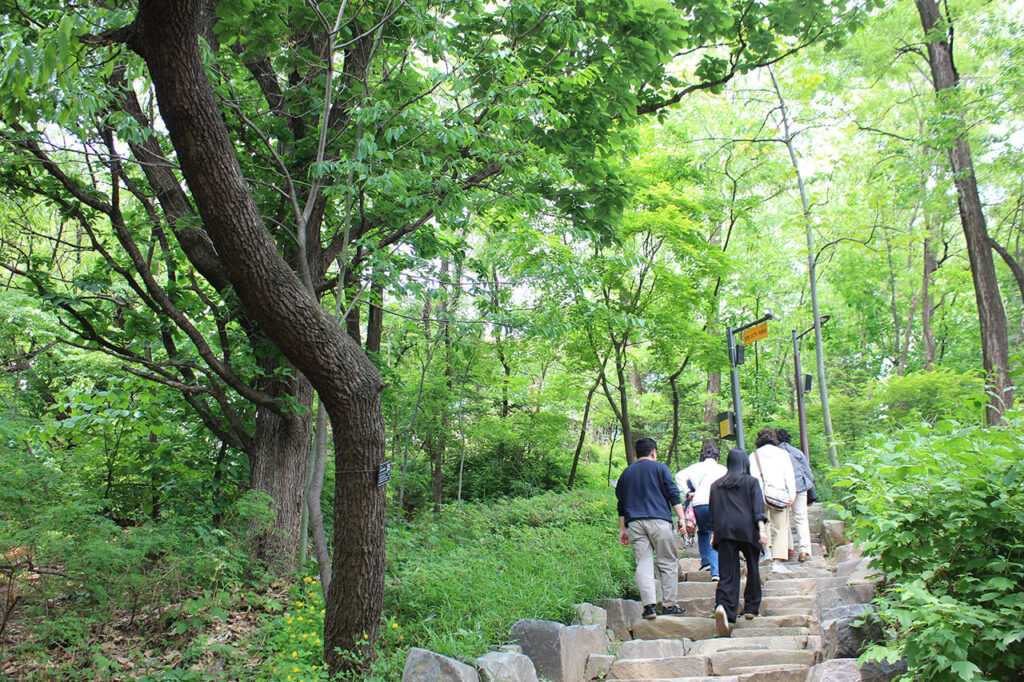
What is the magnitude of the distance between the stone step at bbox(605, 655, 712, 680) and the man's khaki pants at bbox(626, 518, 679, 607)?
116cm

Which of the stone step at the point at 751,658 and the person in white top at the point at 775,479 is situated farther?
the person in white top at the point at 775,479

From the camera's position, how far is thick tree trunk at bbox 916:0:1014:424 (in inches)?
512

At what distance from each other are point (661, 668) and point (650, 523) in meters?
1.63

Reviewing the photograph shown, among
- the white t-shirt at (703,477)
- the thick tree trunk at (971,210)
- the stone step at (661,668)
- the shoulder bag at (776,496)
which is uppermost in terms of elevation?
the thick tree trunk at (971,210)

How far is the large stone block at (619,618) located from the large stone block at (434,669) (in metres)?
2.97

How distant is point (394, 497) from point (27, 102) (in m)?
11.9

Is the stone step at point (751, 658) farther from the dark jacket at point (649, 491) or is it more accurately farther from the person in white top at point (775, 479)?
the person in white top at point (775, 479)

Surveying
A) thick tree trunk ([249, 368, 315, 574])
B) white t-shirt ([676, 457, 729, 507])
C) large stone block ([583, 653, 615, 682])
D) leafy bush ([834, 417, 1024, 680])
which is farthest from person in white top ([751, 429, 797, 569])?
thick tree trunk ([249, 368, 315, 574])

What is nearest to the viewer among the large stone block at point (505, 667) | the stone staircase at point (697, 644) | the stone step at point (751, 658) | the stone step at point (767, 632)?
the stone staircase at point (697, 644)

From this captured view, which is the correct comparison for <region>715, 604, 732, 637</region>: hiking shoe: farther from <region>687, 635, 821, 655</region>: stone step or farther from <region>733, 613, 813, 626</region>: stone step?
<region>733, 613, 813, 626</region>: stone step

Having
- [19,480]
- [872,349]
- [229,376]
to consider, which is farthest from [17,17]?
[872,349]

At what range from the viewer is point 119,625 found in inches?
210

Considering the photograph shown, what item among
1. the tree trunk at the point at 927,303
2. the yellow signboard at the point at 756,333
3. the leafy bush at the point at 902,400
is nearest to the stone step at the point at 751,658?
the yellow signboard at the point at 756,333

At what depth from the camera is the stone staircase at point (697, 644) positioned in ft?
14.4
